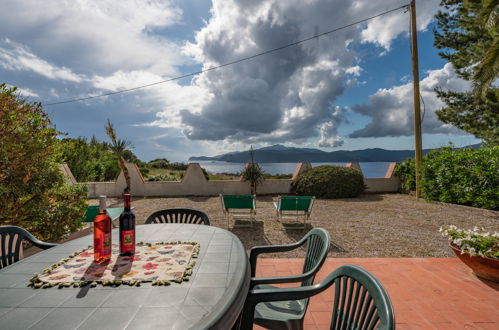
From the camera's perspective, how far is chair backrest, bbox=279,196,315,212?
18.4 ft

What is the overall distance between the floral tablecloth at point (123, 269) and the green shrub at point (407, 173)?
1141cm

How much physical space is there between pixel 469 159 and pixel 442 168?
2.95 feet

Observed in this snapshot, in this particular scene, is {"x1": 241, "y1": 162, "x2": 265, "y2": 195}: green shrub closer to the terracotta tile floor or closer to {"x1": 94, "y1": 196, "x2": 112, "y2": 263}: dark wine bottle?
the terracotta tile floor

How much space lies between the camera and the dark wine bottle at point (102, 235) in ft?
4.57

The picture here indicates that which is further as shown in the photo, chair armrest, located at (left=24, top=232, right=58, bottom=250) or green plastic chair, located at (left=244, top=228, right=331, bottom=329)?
chair armrest, located at (left=24, top=232, right=58, bottom=250)

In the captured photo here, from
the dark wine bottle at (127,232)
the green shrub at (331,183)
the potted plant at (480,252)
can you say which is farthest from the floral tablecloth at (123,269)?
the green shrub at (331,183)

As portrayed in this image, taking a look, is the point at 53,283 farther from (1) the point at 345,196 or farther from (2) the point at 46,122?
(1) the point at 345,196

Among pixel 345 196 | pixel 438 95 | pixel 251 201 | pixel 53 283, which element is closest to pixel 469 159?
pixel 345 196

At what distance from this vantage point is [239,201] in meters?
5.72

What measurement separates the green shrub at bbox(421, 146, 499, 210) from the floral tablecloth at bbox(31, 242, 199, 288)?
28.7 feet

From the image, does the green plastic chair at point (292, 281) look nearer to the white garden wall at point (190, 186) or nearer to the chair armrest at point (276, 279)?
the chair armrest at point (276, 279)

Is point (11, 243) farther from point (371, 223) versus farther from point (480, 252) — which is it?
point (371, 223)

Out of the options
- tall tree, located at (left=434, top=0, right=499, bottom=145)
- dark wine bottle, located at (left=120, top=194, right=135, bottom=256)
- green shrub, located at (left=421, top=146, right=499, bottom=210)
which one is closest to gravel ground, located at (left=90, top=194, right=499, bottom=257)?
green shrub, located at (left=421, top=146, right=499, bottom=210)

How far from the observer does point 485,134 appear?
1378 centimetres
